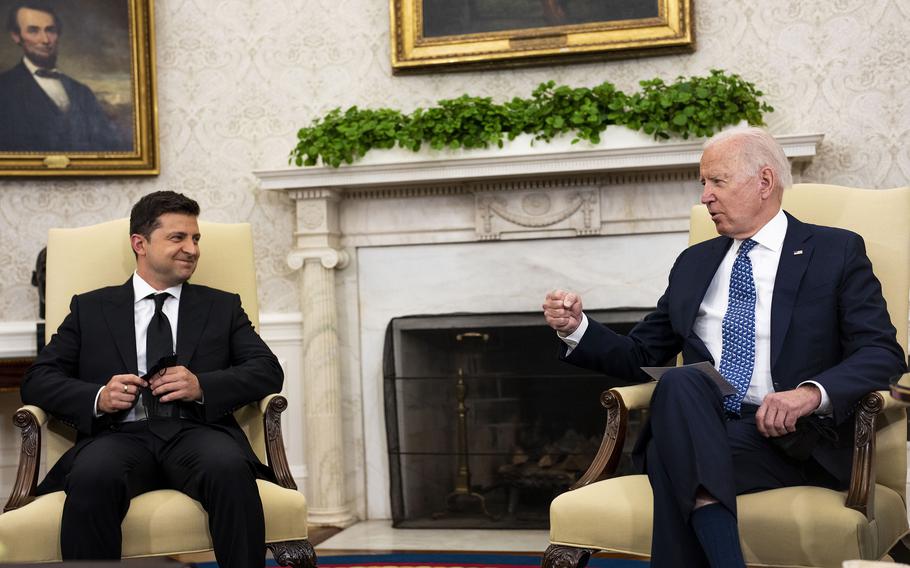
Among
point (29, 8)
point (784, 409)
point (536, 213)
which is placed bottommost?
point (784, 409)

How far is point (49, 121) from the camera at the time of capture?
5.24 metres

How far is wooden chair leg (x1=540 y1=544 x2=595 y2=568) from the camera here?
2555mm

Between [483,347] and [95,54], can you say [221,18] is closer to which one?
[95,54]

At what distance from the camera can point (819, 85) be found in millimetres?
4605

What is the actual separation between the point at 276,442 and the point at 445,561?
1276 mm

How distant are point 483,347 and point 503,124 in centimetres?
107

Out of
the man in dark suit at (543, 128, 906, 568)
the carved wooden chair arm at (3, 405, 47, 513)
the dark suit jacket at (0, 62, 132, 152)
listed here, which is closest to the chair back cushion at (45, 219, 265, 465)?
the carved wooden chair arm at (3, 405, 47, 513)

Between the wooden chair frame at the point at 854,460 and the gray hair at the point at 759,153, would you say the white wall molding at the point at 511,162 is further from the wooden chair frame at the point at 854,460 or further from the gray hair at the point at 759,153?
the wooden chair frame at the point at 854,460

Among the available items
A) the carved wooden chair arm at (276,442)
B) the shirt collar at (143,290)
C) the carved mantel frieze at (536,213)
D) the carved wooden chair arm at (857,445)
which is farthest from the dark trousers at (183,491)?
the carved mantel frieze at (536,213)

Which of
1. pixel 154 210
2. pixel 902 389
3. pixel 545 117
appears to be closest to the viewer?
pixel 902 389

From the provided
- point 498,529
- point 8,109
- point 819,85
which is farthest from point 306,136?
point 819,85

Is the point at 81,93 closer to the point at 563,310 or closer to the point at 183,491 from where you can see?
the point at 183,491

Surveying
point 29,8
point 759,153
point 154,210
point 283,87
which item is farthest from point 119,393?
point 29,8

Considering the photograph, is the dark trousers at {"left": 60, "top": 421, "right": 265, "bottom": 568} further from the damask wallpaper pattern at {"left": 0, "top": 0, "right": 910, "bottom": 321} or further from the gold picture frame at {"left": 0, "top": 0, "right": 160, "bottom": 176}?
the gold picture frame at {"left": 0, "top": 0, "right": 160, "bottom": 176}
